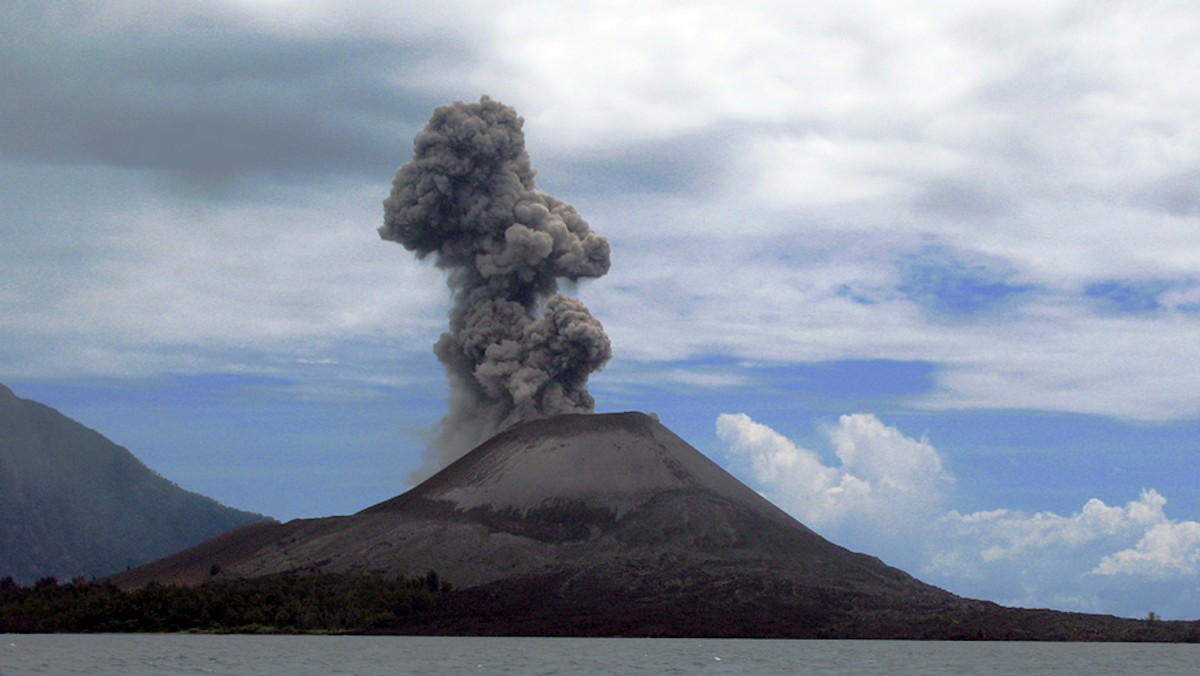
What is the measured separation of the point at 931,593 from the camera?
183 metres

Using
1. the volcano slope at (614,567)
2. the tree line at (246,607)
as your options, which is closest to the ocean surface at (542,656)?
the tree line at (246,607)

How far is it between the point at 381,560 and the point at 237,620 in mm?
21540

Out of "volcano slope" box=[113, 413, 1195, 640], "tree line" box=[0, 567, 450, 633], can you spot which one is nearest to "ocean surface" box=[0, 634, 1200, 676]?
"tree line" box=[0, 567, 450, 633]

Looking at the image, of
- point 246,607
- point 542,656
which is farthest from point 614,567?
point 542,656

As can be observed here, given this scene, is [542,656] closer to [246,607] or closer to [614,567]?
[614,567]

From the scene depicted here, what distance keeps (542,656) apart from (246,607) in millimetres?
62915

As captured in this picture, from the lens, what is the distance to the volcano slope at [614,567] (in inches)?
6265

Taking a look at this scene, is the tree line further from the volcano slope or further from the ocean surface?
the ocean surface

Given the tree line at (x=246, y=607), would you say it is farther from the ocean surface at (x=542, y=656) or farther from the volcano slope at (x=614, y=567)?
the ocean surface at (x=542, y=656)

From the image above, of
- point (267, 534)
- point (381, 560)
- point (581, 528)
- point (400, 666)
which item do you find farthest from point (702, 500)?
point (400, 666)

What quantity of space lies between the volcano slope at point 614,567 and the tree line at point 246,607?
14.1ft

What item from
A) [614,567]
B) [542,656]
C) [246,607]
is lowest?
[542,656]

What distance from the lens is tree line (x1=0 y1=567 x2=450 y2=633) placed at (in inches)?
6275

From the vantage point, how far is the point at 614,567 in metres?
174
